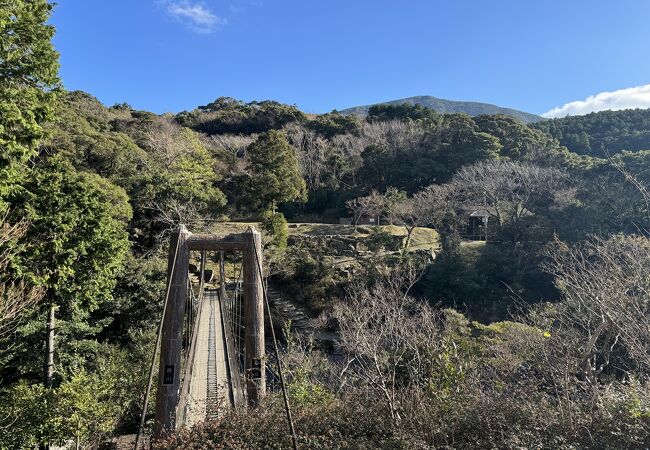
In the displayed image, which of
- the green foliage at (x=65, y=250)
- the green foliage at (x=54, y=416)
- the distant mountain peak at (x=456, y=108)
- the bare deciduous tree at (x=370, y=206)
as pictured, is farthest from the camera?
the distant mountain peak at (x=456, y=108)

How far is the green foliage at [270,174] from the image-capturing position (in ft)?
55.9

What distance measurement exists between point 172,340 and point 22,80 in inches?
167

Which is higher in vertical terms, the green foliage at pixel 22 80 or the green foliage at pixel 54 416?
the green foliage at pixel 22 80

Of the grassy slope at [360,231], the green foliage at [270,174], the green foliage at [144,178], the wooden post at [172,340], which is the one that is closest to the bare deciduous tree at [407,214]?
the grassy slope at [360,231]

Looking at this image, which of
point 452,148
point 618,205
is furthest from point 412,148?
point 618,205

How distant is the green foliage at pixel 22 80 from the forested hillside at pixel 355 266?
4cm

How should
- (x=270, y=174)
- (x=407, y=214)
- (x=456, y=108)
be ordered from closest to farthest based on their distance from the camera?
(x=270, y=174) → (x=407, y=214) → (x=456, y=108)

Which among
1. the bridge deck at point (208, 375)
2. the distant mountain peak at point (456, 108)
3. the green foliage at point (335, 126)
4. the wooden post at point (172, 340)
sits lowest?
the bridge deck at point (208, 375)

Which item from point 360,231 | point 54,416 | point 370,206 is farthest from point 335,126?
point 54,416

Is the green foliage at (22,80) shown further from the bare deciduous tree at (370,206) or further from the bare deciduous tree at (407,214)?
the bare deciduous tree at (370,206)

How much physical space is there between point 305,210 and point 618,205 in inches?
594

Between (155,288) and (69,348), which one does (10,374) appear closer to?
(69,348)

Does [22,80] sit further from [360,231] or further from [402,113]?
[402,113]

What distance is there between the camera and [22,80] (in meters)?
5.34
